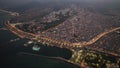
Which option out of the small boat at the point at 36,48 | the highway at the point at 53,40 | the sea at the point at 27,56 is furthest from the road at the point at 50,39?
the small boat at the point at 36,48

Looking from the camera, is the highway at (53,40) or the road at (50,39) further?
the road at (50,39)

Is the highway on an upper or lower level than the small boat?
upper

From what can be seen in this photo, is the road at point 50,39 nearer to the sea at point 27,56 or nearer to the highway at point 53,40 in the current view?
the highway at point 53,40

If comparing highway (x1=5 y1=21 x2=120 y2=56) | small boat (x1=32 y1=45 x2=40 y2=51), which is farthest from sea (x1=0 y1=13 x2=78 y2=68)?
highway (x1=5 y1=21 x2=120 y2=56)

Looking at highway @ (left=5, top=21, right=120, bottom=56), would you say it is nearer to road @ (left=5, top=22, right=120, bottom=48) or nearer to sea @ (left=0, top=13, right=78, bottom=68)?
road @ (left=5, top=22, right=120, bottom=48)

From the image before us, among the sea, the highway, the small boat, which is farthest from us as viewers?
the highway

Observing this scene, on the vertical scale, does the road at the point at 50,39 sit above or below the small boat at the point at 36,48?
above

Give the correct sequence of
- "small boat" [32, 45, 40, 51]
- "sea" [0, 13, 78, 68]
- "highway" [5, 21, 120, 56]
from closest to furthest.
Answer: "sea" [0, 13, 78, 68] < "small boat" [32, 45, 40, 51] < "highway" [5, 21, 120, 56]

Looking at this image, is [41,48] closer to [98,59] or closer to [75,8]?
[98,59]

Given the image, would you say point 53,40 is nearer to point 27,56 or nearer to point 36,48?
point 36,48

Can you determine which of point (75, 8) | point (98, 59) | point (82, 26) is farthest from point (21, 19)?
point (98, 59)

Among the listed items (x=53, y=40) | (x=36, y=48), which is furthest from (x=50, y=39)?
(x=36, y=48)

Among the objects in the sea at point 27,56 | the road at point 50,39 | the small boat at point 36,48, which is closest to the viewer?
the sea at point 27,56
